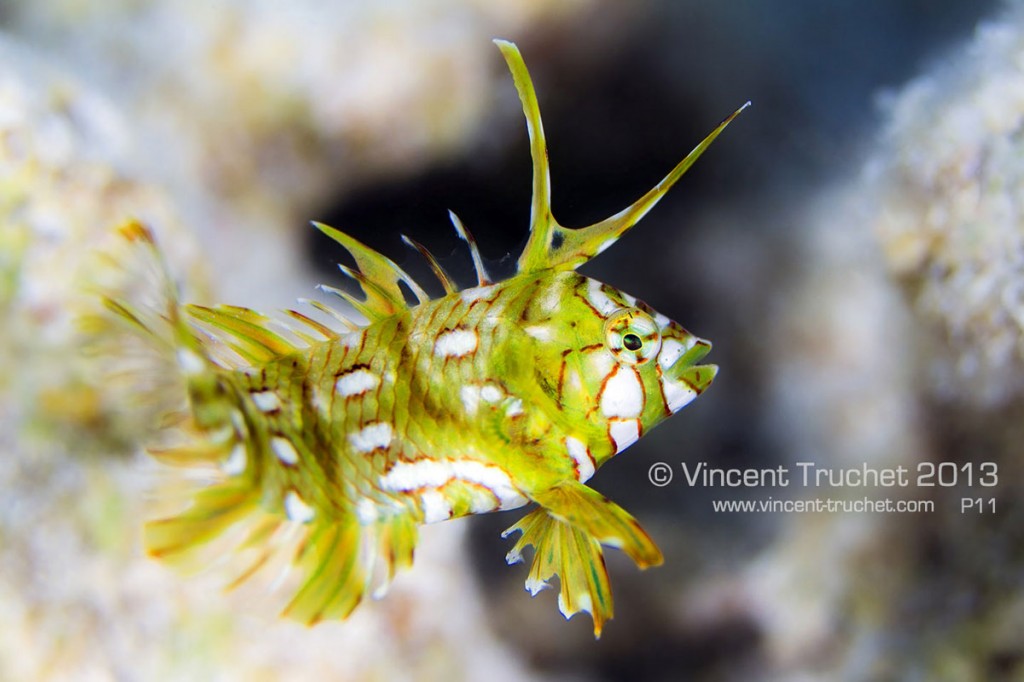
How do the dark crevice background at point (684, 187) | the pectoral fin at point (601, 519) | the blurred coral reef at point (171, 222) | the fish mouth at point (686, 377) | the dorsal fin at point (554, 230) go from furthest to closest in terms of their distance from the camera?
the dark crevice background at point (684, 187) < the blurred coral reef at point (171, 222) < the fish mouth at point (686, 377) < the dorsal fin at point (554, 230) < the pectoral fin at point (601, 519)

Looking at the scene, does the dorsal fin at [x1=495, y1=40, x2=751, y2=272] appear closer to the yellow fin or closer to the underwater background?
the underwater background

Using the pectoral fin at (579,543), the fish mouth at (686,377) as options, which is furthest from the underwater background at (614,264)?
the pectoral fin at (579,543)

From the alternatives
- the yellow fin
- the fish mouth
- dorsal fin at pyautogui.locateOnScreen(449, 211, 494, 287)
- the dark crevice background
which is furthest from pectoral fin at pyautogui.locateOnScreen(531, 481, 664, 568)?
the dark crevice background

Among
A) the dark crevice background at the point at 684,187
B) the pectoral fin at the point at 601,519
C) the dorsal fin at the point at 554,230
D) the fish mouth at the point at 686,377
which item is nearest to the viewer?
the pectoral fin at the point at 601,519

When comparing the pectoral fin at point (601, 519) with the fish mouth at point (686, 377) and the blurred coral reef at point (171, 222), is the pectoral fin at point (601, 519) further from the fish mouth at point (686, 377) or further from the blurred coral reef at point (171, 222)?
the blurred coral reef at point (171, 222)

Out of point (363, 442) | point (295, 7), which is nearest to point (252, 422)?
point (363, 442)

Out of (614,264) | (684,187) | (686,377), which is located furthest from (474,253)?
(684,187)

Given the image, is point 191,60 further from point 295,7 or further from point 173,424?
point 173,424
